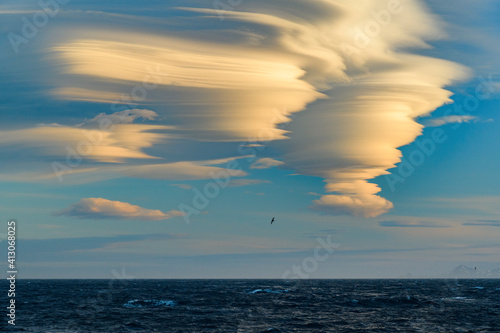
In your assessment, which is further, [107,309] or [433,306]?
[433,306]

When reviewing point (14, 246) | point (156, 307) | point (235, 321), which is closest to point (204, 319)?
point (235, 321)

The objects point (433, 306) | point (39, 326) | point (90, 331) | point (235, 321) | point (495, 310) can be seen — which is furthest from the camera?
point (433, 306)

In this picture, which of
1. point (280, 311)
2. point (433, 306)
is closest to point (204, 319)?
point (280, 311)

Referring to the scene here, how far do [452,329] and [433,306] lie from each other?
34.0 m

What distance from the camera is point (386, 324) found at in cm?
6994

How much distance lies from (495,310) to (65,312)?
257ft

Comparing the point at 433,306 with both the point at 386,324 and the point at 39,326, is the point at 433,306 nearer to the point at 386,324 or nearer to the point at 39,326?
the point at 386,324

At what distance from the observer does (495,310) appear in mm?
91562

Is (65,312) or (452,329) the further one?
(65,312)

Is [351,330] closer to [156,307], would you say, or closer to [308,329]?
[308,329]

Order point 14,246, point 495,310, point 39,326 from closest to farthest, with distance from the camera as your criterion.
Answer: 1. point 14,246
2. point 39,326
3. point 495,310

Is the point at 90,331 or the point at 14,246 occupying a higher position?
the point at 14,246

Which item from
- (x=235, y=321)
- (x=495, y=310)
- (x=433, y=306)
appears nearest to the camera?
(x=235, y=321)

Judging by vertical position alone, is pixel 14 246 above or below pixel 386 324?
above
